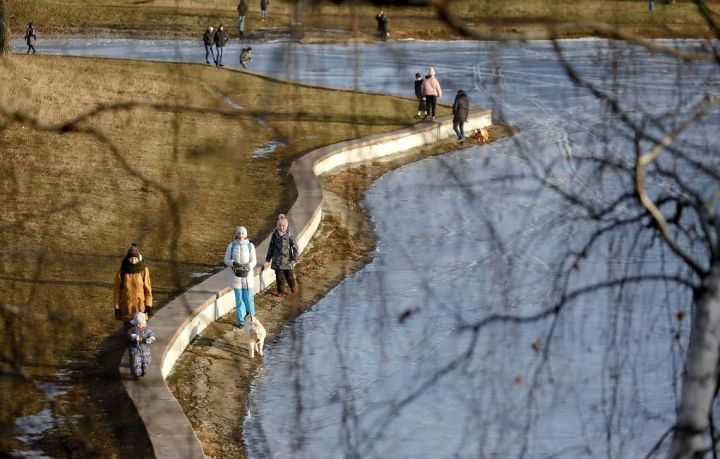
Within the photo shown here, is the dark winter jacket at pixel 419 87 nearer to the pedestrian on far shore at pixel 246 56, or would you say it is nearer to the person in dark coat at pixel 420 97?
the person in dark coat at pixel 420 97

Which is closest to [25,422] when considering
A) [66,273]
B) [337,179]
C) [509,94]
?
[66,273]

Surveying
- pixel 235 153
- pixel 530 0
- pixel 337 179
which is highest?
pixel 530 0

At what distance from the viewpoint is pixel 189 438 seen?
12000mm

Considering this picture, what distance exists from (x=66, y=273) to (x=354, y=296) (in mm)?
4826

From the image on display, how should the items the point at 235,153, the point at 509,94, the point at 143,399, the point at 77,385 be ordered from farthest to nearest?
the point at 509,94 < the point at 77,385 < the point at 143,399 < the point at 235,153

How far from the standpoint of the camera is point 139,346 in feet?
46.7

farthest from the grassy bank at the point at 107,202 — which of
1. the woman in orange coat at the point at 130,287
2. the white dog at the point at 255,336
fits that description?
the white dog at the point at 255,336

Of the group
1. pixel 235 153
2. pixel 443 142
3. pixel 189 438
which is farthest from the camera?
pixel 443 142

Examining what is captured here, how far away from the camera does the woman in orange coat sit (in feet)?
52.0

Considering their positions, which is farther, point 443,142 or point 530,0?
point 443,142

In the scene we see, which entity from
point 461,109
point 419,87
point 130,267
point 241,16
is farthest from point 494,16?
point 241,16

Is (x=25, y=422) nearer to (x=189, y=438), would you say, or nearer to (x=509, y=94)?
(x=189, y=438)

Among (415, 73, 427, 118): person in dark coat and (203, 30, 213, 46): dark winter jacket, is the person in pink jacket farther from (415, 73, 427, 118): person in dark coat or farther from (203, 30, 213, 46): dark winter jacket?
(203, 30, 213, 46): dark winter jacket

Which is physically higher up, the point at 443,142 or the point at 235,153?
the point at 235,153
